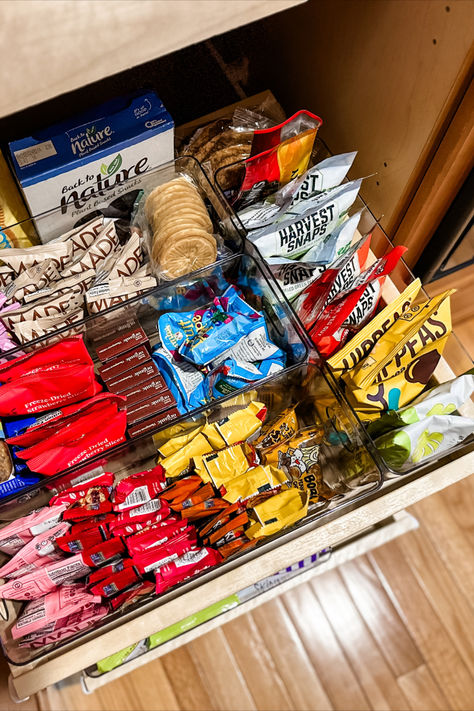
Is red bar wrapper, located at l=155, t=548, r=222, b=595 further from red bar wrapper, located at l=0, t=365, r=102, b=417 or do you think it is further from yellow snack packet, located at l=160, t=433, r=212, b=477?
red bar wrapper, located at l=0, t=365, r=102, b=417

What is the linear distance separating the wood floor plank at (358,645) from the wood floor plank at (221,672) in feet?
0.78

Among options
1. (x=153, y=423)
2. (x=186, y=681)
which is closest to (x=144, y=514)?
(x=153, y=423)

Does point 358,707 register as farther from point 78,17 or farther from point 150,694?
point 78,17

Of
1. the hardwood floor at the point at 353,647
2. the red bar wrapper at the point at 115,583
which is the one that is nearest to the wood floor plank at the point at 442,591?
the hardwood floor at the point at 353,647

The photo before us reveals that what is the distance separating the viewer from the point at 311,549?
819 mm

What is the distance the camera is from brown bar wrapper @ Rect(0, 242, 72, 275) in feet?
2.84

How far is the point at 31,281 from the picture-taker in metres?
0.87

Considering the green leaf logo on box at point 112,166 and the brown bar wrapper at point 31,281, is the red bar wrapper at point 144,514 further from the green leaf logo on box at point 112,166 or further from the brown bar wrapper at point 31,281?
the green leaf logo on box at point 112,166

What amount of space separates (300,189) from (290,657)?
41.3 inches

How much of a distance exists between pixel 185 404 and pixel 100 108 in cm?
42

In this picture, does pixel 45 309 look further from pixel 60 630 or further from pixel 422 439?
pixel 422 439

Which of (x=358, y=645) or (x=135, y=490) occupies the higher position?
(x=135, y=490)

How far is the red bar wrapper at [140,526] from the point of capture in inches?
32.2

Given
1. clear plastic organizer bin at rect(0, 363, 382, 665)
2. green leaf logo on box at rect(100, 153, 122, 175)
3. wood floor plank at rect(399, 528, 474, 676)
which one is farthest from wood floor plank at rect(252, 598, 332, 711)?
green leaf logo on box at rect(100, 153, 122, 175)
